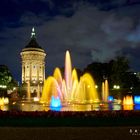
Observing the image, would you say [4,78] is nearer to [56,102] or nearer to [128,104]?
[128,104]

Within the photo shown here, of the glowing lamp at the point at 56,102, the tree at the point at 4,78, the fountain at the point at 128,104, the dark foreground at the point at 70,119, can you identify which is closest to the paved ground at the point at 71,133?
the dark foreground at the point at 70,119

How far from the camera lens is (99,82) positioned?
289ft

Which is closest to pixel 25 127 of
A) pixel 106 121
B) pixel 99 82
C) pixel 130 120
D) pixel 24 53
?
pixel 106 121

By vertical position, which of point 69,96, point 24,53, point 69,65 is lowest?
point 69,96

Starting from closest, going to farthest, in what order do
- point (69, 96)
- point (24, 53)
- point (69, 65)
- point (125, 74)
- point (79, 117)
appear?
point (79, 117) < point (69, 96) < point (69, 65) < point (125, 74) < point (24, 53)

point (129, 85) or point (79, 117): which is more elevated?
point (129, 85)

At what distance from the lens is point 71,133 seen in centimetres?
1559

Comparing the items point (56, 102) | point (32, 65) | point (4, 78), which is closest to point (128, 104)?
point (56, 102)

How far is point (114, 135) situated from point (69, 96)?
933 inches

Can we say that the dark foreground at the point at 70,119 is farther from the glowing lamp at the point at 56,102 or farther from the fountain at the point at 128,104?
the fountain at the point at 128,104

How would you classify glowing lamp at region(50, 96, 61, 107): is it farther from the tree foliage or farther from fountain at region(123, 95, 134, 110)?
the tree foliage

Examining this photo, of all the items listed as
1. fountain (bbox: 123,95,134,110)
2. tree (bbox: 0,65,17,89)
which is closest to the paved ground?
fountain (bbox: 123,95,134,110)

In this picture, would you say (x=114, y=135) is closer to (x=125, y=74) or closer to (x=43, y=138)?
(x=43, y=138)

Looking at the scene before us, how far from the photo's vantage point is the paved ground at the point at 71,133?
14.5m
